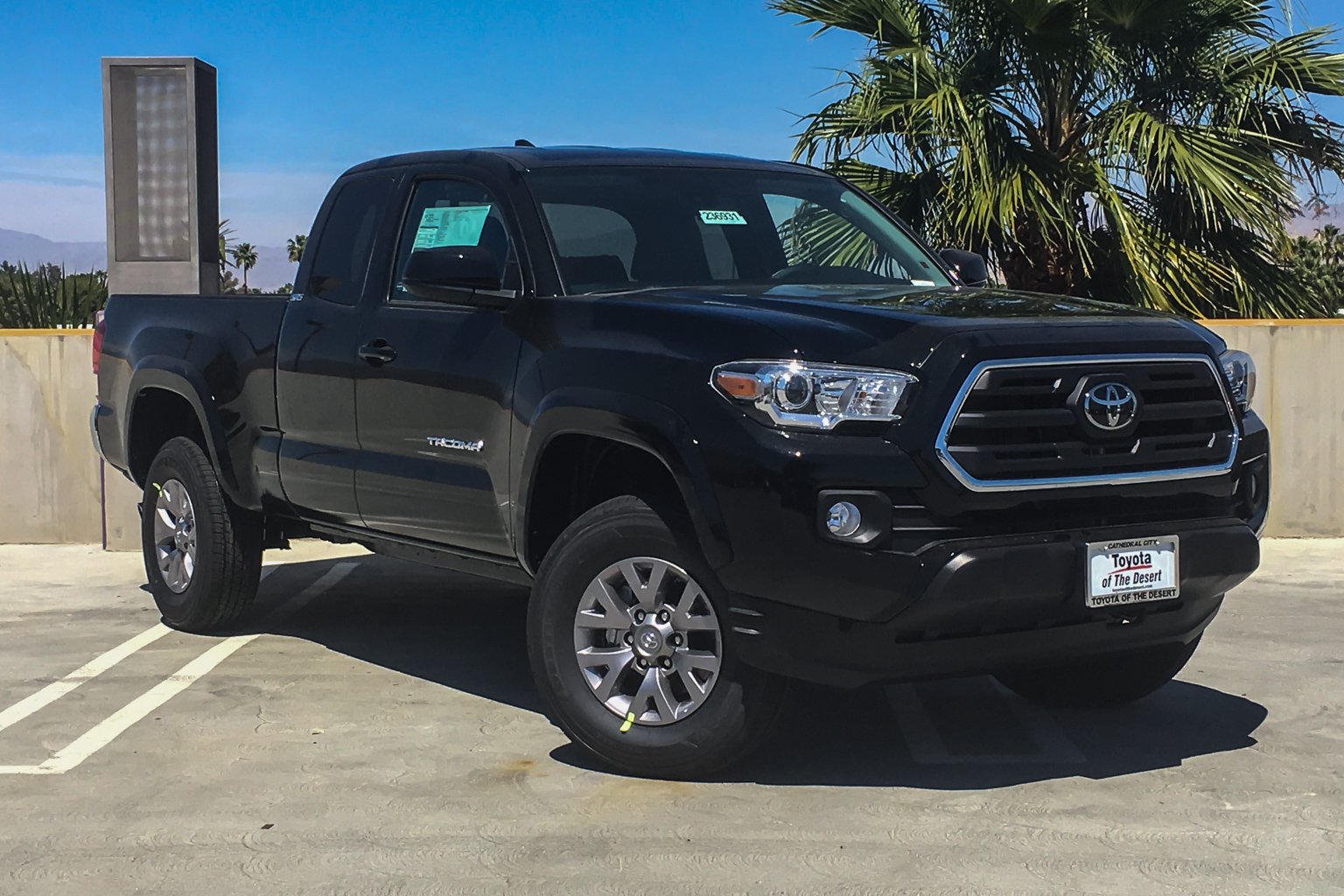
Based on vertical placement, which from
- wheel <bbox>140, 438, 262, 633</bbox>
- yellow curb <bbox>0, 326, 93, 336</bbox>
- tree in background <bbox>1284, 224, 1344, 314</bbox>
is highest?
tree in background <bbox>1284, 224, 1344, 314</bbox>

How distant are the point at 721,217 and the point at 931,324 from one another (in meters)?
1.64

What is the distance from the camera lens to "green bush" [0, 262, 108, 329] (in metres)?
12.8

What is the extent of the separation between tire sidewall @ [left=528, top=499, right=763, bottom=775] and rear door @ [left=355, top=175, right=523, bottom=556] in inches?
19.1

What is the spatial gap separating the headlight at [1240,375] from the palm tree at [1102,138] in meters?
5.80

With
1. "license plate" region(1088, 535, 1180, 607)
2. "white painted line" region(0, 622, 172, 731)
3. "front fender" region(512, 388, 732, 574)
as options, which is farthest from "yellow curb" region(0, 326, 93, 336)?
"license plate" region(1088, 535, 1180, 607)

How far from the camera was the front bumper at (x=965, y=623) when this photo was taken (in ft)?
14.3

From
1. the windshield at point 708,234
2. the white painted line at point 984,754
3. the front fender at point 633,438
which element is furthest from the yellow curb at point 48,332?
the white painted line at point 984,754

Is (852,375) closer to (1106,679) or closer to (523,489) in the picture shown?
(523,489)

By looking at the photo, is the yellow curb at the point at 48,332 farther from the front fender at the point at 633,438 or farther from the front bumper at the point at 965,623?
the front bumper at the point at 965,623

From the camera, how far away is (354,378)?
6117 millimetres

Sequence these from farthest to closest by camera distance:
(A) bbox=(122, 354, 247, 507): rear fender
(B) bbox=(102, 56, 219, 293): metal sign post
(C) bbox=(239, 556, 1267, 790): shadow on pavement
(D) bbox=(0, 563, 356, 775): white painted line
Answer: (B) bbox=(102, 56, 219, 293): metal sign post
(A) bbox=(122, 354, 247, 507): rear fender
(D) bbox=(0, 563, 356, 775): white painted line
(C) bbox=(239, 556, 1267, 790): shadow on pavement

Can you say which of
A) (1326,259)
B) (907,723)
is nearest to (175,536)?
(907,723)

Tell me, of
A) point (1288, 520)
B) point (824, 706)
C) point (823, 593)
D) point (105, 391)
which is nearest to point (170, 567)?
point (105, 391)

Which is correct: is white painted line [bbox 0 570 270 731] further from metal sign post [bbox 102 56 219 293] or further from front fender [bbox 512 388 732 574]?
metal sign post [bbox 102 56 219 293]
